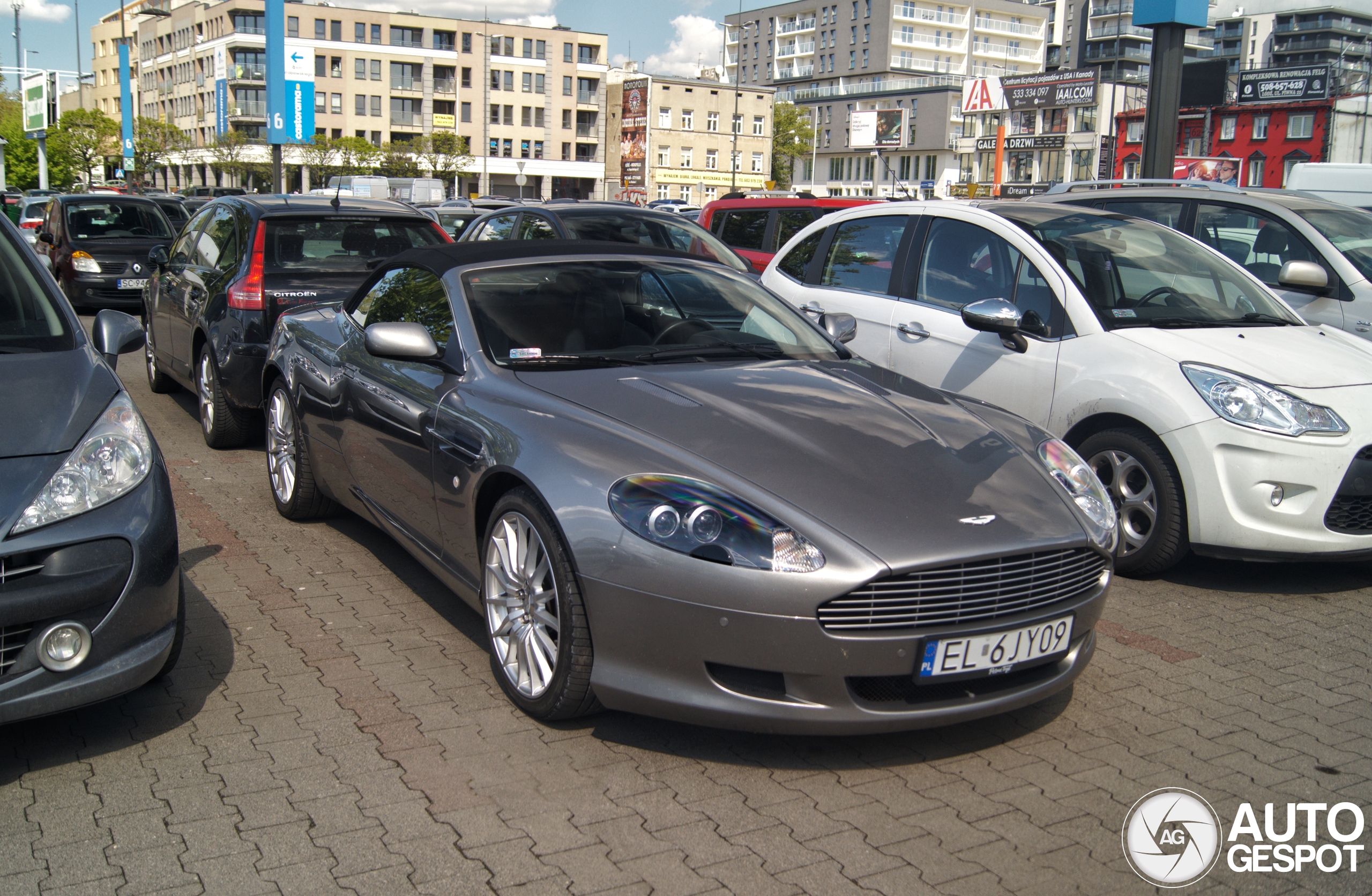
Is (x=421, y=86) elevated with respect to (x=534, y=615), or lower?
elevated

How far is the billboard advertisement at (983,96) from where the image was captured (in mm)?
19578

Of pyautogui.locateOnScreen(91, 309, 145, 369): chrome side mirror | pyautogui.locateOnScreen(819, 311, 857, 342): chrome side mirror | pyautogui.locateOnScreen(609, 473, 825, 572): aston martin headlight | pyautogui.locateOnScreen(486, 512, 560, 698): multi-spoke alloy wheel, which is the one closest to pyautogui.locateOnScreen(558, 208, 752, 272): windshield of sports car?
pyautogui.locateOnScreen(819, 311, 857, 342): chrome side mirror

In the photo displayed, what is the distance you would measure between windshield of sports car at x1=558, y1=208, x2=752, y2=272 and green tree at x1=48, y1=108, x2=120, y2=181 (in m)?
70.7

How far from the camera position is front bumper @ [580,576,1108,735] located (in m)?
3.12

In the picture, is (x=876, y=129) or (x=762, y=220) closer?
(x=762, y=220)

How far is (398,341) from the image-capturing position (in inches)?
169

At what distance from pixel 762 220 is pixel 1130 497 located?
7.59m

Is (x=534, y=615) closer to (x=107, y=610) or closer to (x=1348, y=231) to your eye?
(x=107, y=610)

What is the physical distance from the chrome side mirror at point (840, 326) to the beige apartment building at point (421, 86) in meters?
93.6

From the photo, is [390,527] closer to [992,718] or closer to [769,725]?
[769,725]

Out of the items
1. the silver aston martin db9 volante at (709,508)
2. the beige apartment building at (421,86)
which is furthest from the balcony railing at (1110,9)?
the silver aston martin db9 volante at (709,508)

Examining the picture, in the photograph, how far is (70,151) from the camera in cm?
7250

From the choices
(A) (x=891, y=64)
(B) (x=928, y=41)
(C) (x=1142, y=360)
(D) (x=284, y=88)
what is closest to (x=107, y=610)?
(C) (x=1142, y=360)

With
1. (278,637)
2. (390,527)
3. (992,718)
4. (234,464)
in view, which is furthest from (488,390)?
(234,464)
